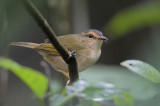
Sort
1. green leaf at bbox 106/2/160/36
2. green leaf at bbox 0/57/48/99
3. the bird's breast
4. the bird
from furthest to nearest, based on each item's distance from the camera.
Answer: the bird
the bird's breast
green leaf at bbox 106/2/160/36
green leaf at bbox 0/57/48/99

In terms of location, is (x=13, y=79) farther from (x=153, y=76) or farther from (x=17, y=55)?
(x=153, y=76)

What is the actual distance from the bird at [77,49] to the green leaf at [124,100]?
176cm

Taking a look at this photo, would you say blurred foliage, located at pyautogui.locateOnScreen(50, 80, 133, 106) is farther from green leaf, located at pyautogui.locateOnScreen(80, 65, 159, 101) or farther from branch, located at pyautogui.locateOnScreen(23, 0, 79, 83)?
green leaf, located at pyautogui.locateOnScreen(80, 65, 159, 101)

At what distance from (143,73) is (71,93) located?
381 mm

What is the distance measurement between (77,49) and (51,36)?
2371 mm

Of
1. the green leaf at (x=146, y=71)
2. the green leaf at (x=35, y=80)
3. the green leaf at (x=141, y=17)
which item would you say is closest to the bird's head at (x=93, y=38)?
the green leaf at (x=141, y=17)

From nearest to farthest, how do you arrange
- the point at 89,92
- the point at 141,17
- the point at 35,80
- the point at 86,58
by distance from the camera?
the point at 89,92
the point at 35,80
the point at 141,17
the point at 86,58

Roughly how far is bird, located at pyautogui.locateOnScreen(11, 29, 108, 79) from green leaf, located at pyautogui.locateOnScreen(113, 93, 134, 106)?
1.76 meters

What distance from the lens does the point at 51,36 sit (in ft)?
4.25

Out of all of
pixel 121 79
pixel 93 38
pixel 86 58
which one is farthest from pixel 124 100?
pixel 93 38

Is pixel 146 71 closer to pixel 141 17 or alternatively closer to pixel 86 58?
pixel 141 17

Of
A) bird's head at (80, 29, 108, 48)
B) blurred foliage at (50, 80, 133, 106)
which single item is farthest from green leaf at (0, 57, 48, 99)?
bird's head at (80, 29, 108, 48)

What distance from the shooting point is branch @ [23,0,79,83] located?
109cm

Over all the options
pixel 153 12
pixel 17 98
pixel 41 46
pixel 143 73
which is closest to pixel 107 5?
pixel 17 98
